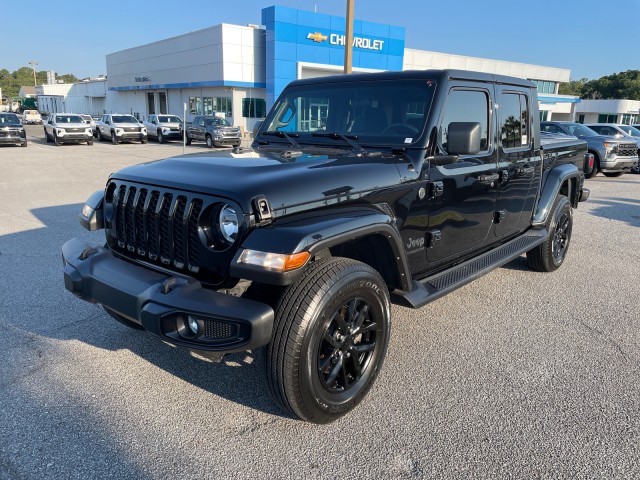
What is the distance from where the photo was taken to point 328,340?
2707 millimetres

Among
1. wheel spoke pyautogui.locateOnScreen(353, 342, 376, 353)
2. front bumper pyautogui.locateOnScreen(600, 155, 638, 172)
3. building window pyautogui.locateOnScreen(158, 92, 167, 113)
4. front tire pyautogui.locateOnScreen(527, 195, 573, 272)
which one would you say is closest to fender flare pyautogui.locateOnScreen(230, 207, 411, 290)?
wheel spoke pyautogui.locateOnScreen(353, 342, 376, 353)

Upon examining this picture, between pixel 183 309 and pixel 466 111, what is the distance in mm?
2665

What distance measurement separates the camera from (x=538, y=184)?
16.6 feet

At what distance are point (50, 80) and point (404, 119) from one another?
104 meters

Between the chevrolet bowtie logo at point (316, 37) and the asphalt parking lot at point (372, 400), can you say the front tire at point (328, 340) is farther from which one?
the chevrolet bowtie logo at point (316, 37)

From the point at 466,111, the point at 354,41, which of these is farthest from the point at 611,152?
the point at 354,41

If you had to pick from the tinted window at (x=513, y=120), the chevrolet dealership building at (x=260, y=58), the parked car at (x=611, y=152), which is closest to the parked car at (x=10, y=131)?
the chevrolet dealership building at (x=260, y=58)

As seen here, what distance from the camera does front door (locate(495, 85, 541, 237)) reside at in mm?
4328

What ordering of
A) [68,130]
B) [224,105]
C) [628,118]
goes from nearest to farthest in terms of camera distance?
[68,130] → [224,105] → [628,118]

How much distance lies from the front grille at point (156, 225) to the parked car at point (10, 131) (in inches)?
950

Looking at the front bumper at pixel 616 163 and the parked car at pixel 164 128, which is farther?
the parked car at pixel 164 128

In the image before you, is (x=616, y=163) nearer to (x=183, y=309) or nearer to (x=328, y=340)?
(x=328, y=340)

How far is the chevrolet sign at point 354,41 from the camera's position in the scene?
113ft

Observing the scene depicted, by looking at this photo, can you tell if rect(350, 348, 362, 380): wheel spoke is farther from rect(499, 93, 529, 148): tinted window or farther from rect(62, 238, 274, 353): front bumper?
rect(499, 93, 529, 148): tinted window
